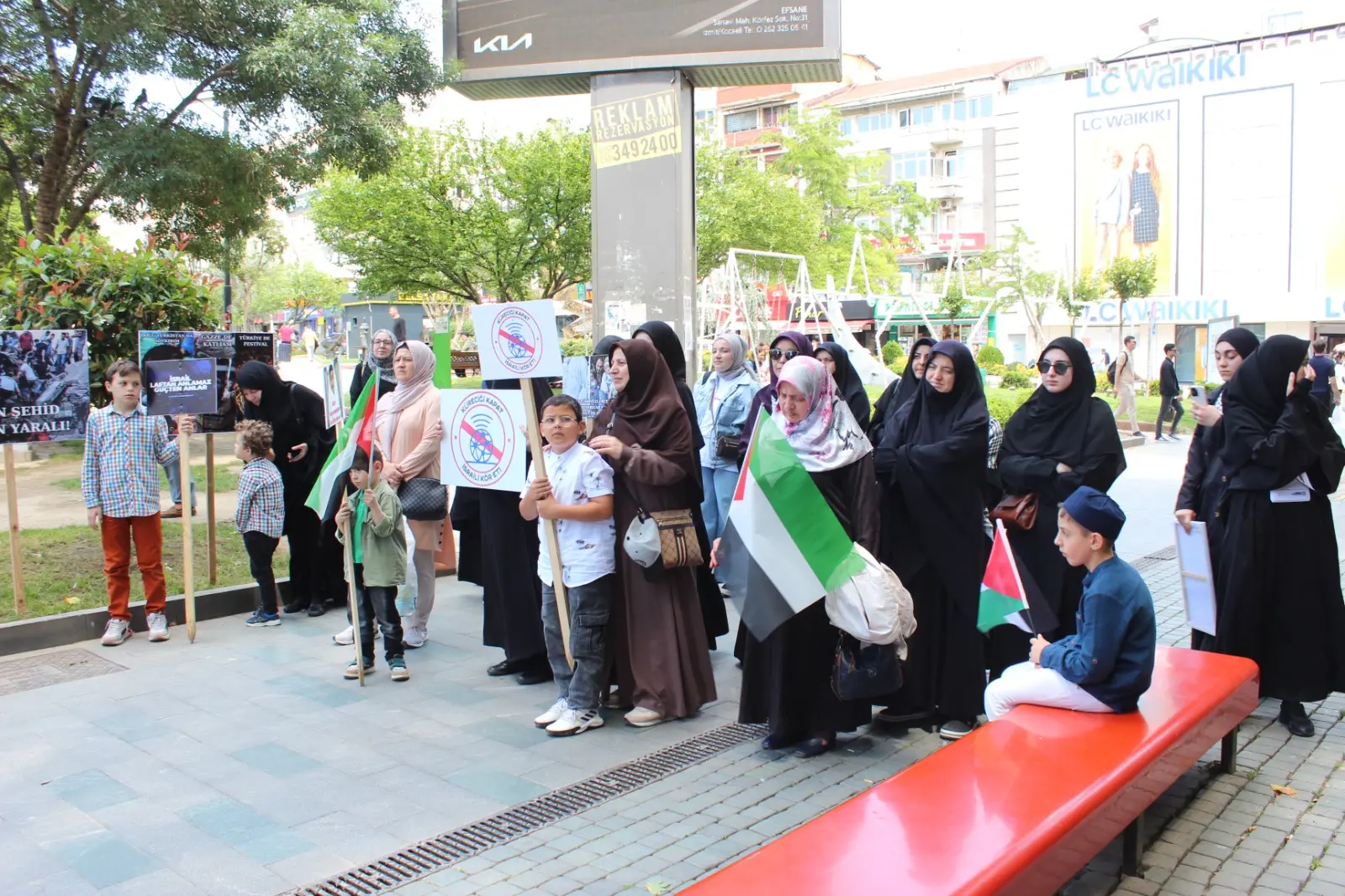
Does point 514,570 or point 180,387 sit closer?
point 514,570

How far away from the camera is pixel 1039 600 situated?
4406 millimetres

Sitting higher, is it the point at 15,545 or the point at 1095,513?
the point at 1095,513

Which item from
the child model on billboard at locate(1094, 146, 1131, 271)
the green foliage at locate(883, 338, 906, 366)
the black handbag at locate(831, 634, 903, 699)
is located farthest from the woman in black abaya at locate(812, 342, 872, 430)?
the child model on billboard at locate(1094, 146, 1131, 271)

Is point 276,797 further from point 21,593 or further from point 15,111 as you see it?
point 15,111

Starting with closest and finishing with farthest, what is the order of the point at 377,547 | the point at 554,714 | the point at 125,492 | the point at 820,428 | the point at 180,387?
1. the point at 820,428
2. the point at 554,714
3. the point at 377,547
4. the point at 125,492
5. the point at 180,387

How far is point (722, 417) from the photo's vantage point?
7352 mm

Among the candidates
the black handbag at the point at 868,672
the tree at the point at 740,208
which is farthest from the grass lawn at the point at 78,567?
the tree at the point at 740,208

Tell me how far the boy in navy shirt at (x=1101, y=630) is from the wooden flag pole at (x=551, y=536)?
229 cm

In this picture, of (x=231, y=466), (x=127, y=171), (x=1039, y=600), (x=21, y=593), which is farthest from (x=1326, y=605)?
(x=231, y=466)

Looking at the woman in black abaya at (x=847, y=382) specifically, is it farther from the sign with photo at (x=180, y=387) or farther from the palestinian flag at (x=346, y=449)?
the sign with photo at (x=180, y=387)

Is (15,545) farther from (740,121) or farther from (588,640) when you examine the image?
(740,121)

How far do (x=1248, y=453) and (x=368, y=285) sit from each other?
26871mm

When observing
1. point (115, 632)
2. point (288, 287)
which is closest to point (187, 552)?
point (115, 632)

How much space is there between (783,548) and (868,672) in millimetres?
638
